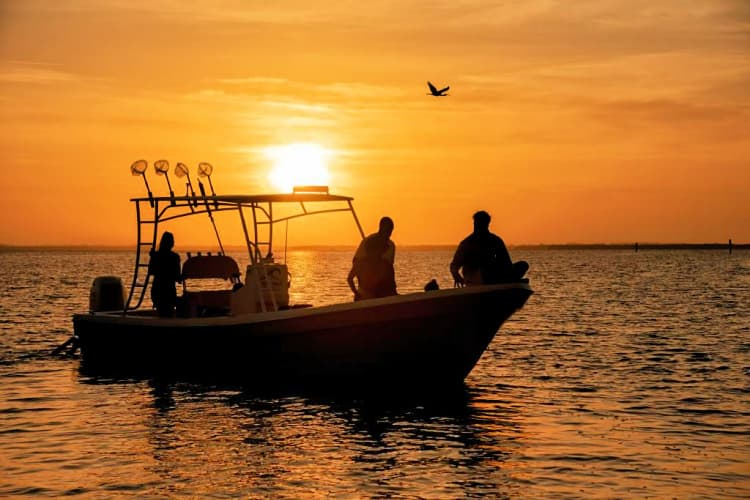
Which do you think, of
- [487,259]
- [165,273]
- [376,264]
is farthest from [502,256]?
[165,273]

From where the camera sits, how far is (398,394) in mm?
17422

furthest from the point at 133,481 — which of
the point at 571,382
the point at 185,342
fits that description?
the point at 571,382

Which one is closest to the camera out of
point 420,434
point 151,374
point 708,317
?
point 420,434

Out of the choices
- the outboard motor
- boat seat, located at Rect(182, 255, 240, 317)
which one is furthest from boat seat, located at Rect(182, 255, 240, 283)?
the outboard motor

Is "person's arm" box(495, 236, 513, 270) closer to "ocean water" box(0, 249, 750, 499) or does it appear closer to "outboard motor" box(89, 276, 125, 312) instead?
"ocean water" box(0, 249, 750, 499)

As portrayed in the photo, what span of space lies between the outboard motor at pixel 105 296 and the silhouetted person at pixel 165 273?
12.6 feet

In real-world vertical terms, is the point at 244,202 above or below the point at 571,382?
above

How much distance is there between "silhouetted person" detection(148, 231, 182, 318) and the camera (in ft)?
63.9

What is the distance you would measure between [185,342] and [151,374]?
1.67 m

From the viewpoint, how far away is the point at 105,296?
2320 cm

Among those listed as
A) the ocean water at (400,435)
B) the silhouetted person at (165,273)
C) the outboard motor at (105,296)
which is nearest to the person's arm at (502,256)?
the ocean water at (400,435)

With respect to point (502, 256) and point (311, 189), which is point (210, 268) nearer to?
point (311, 189)

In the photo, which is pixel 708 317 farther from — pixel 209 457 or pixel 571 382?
pixel 209 457

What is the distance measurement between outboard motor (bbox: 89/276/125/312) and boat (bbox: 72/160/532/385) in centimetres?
259
